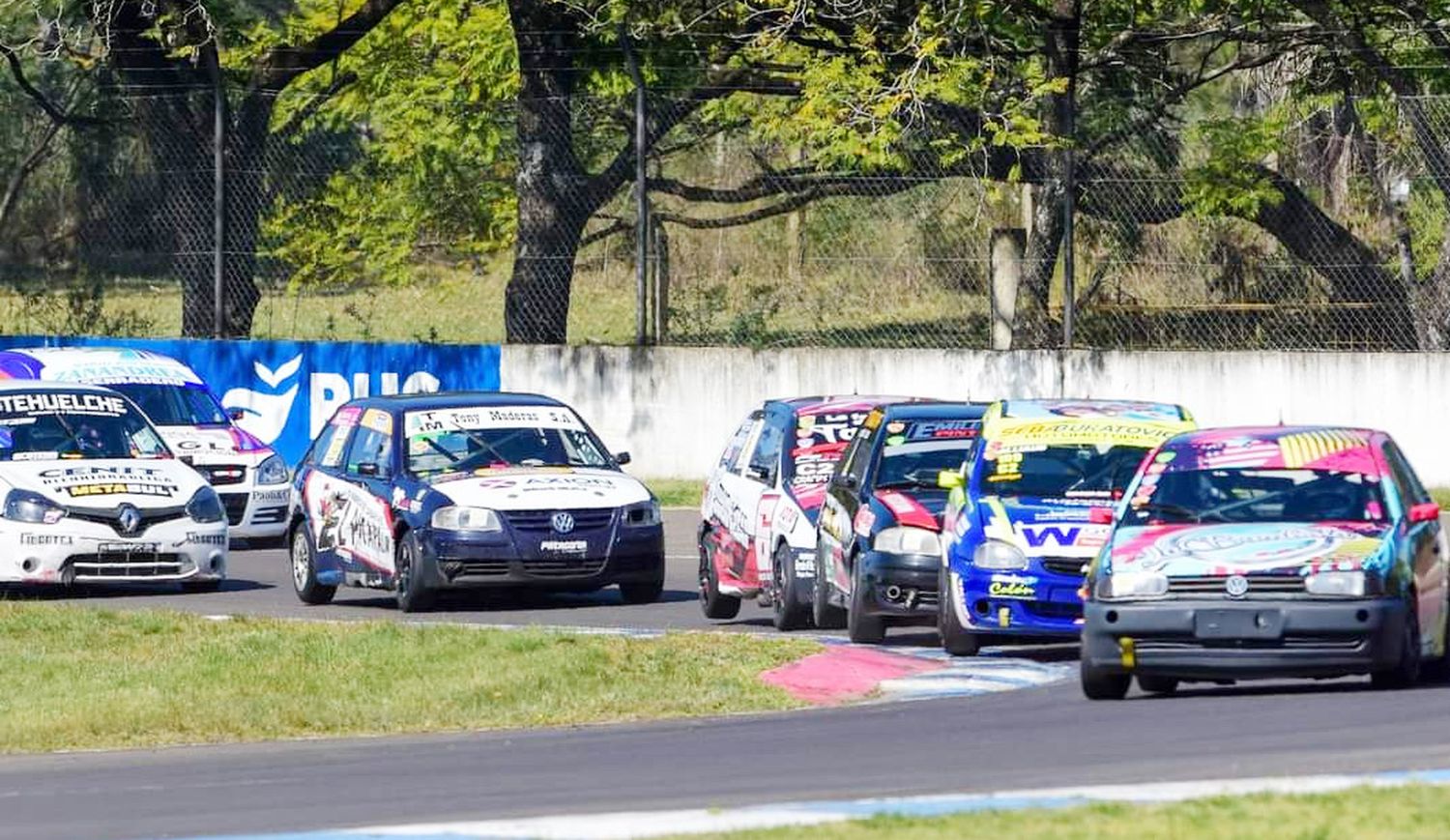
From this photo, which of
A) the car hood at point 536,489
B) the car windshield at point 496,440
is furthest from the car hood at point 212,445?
the car hood at point 536,489

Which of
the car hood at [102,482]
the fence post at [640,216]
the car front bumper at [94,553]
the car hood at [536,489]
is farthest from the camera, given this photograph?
the fence post at [640,216]

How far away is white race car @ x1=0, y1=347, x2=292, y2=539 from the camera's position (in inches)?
958

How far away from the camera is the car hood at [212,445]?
24.2 m

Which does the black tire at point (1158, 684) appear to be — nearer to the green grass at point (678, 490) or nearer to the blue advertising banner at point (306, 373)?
the green grass at point (678, 490)

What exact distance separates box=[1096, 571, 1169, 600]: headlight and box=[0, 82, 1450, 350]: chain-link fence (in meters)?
13.7

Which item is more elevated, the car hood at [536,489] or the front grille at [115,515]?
the car hood at [536,489]

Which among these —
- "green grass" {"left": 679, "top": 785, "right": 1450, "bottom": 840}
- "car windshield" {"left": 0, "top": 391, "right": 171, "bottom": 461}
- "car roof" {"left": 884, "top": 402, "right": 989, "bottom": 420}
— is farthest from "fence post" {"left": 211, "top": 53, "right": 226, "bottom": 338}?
"green grass" {"left": 679, "top": 785, "right": 1450, "bottom": 840}

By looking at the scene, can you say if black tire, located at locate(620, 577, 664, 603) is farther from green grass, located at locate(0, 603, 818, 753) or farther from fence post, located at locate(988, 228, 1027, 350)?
fence post, located at locate(988, 228, 1027, 350)

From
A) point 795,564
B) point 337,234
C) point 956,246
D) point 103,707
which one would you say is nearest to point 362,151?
point 337,234

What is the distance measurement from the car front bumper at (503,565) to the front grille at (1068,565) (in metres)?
4.82

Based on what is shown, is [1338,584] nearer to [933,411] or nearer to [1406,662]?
[1406,662]

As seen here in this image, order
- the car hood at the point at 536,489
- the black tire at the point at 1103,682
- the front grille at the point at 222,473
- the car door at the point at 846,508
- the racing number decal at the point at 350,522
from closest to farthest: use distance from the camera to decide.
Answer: the black tire at the point at 1103,682 → the car door at the point at 846,508 → the car hood at the point at 536,489 → the racing number decal at the point at 350,522 → the front grille at the point at 222,473

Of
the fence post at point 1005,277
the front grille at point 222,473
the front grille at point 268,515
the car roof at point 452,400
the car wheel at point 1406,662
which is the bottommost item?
the car wheel at point 1406,662

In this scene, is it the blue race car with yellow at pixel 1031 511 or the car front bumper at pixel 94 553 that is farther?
the car front bumper at pixel 94 553
